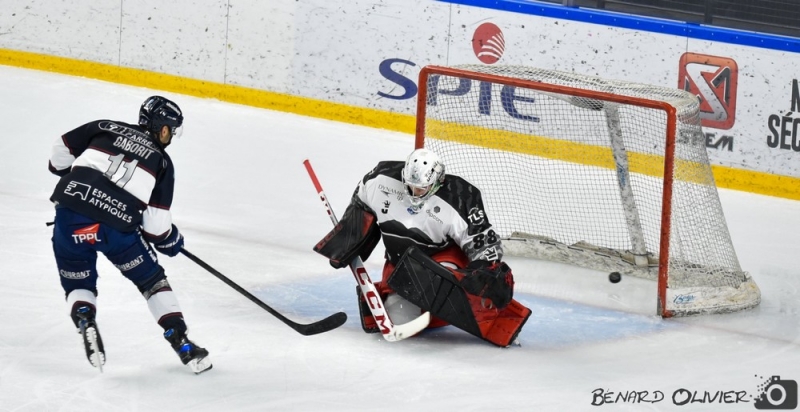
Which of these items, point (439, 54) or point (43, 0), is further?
point (43, 0)

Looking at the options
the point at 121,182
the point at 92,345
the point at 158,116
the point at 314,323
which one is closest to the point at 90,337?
the point at 92,345

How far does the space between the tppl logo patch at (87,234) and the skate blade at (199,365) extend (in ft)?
1.88

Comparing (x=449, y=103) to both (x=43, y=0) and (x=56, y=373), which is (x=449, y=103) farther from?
(x=43, y=0)

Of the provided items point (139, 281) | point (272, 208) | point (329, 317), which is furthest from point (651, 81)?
point (139, 281)

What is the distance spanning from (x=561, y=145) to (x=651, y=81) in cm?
94

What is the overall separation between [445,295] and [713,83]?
10.9ft

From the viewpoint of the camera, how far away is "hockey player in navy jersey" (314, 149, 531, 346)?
5.09m

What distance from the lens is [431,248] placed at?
5.29 meters

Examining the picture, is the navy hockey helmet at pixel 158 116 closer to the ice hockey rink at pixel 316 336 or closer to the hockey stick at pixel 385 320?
the ice hockey rink at pixel 316 336

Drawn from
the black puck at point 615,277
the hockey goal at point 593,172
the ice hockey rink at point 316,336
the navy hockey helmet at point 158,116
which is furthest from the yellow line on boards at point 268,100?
the navy hockey helmet at point 158,116

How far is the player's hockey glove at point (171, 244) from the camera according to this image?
15.7ft

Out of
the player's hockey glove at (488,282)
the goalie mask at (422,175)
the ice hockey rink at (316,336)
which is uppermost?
the goalie mask at (422,175)

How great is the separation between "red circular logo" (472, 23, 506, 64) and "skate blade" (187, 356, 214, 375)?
162 inches

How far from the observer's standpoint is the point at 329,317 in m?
5.22
